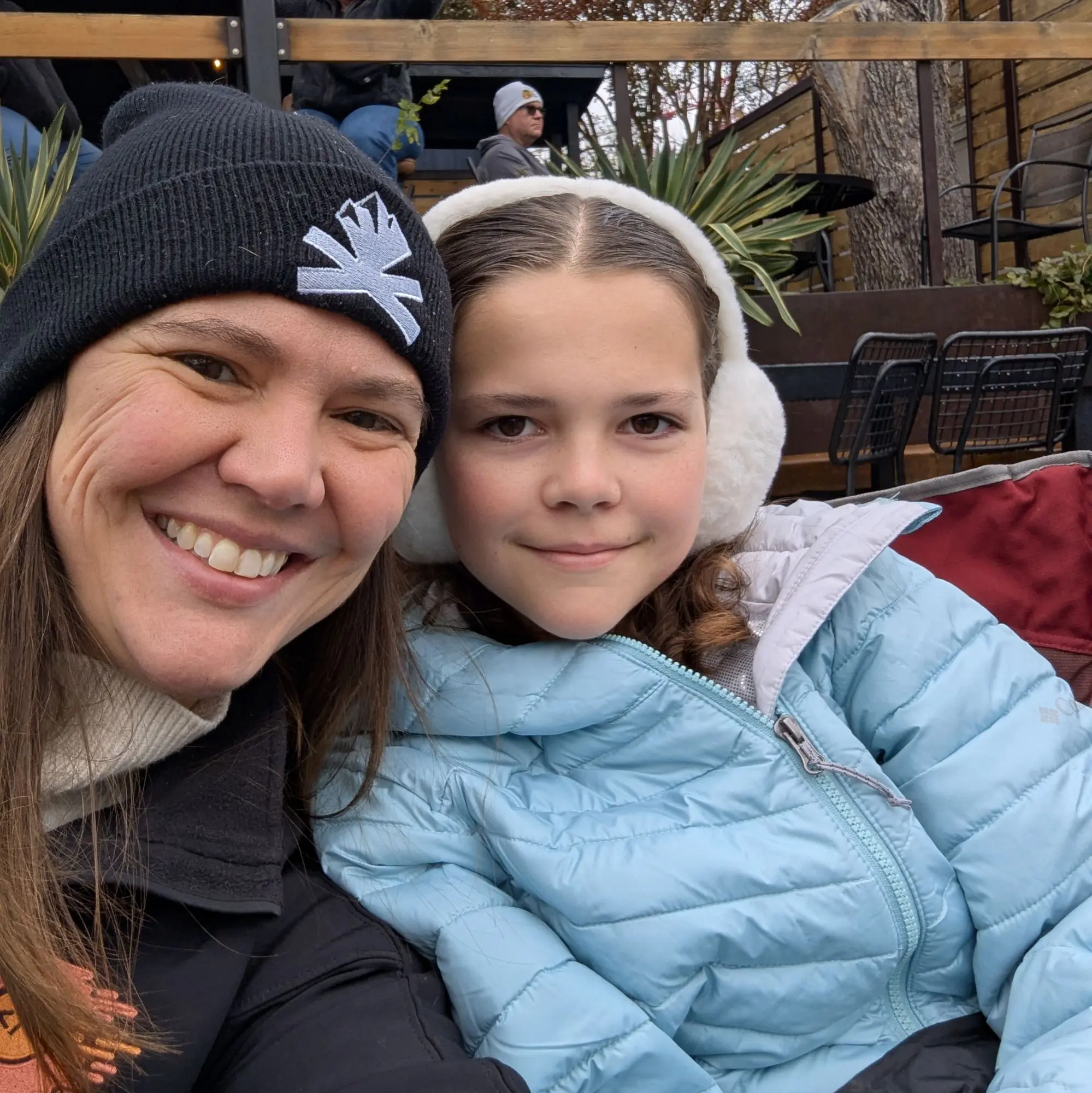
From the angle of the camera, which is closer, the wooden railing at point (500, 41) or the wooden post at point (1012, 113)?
the wooden railing at point (500, 41)

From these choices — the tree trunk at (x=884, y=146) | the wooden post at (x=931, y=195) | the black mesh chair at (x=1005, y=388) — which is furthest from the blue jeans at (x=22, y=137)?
the tree trunk at (x=884, y=146)

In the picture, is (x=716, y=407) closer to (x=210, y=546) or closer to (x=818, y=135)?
(x=210, y=546)

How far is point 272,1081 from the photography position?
3.78ft

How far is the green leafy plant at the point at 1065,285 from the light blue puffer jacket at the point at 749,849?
15.2 ft

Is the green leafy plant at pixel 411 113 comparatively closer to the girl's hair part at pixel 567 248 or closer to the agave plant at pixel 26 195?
the agave plant at pixel 26 195

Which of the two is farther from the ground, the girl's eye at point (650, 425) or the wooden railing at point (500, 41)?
the wooden railing at point (500, 41)

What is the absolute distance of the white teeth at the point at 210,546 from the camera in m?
1.14

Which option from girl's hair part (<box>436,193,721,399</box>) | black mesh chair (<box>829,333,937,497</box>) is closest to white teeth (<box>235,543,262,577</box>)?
girl's hair part (<box>436,193,721,399</box>)

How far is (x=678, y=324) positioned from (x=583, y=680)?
1.87ft

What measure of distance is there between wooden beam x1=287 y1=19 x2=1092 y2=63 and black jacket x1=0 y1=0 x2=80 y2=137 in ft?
3.36

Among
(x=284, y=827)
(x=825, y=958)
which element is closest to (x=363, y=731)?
(x=284, y=827)

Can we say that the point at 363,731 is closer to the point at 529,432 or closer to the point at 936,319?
the point at 529,432

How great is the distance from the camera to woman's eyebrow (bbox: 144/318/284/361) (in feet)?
3.61

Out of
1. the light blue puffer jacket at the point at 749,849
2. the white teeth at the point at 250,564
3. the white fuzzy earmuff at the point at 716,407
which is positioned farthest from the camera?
the white fuzzy earmuff at the point at 716,407
